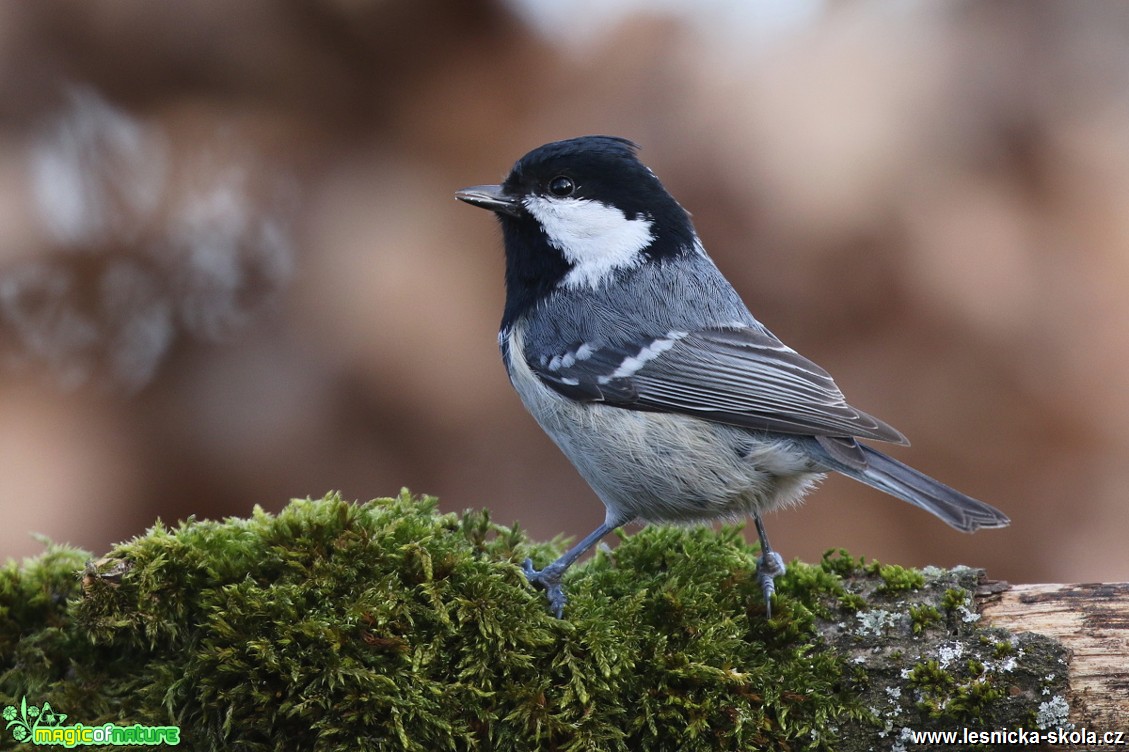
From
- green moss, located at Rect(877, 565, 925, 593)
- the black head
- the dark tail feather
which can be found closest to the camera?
the dark tail feather

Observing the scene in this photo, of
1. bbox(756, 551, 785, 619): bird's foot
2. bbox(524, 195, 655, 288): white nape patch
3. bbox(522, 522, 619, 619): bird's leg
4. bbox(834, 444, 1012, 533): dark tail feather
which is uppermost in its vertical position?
bbox(524, 195, 655, 288): white nape patch

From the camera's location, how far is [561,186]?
3.25 m

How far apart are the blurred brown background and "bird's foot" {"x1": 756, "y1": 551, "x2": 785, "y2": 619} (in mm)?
1741

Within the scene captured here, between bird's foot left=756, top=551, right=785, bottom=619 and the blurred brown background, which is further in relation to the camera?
the blurred brown background

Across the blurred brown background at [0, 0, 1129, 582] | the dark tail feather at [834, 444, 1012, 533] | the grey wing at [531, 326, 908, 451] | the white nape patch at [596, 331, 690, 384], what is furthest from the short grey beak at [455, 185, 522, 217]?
the dark tail feather at [834, 444, 1012, 533]

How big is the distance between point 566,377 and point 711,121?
7.04 feet

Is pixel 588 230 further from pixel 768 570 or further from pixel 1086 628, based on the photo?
pixel 1086 628

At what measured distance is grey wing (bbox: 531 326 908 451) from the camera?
266cm

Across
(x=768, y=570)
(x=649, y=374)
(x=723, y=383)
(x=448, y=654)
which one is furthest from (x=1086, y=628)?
(x=448, y=654)

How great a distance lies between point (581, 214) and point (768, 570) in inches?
59.2

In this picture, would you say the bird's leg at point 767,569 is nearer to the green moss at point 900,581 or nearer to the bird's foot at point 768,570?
the bird's foot at point 768,570

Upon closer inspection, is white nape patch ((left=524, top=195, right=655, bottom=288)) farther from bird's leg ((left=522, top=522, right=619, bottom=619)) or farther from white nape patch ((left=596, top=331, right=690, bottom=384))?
bird's leg ((left=522, top=522, right=619, bottom=619))

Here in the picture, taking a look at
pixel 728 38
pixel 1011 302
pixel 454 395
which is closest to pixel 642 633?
pixel 454 395

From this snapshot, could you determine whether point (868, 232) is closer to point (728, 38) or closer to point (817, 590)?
point (728, 38)
